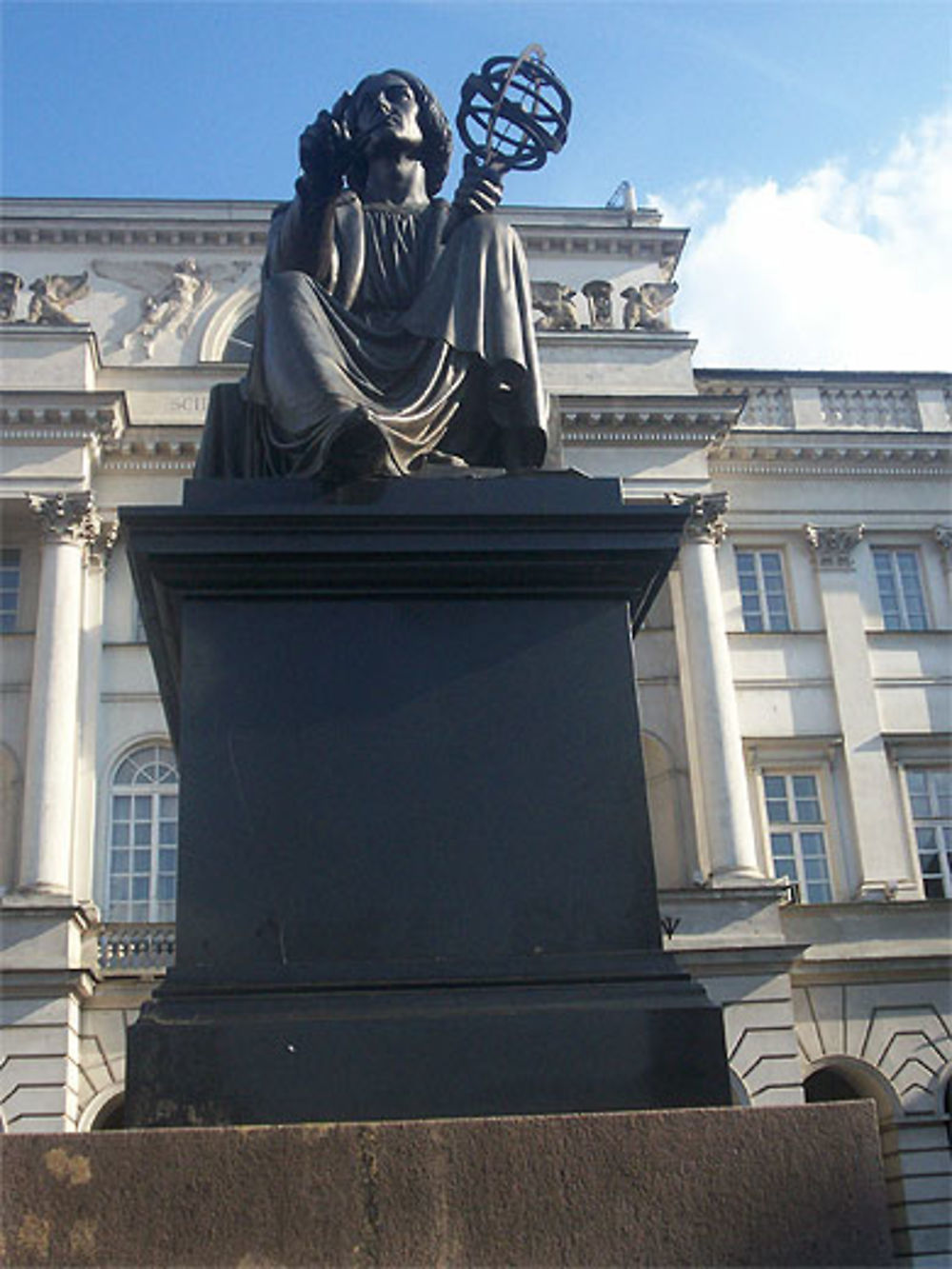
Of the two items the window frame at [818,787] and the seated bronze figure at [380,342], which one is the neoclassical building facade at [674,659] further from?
the seated bronze figure at [380,342]

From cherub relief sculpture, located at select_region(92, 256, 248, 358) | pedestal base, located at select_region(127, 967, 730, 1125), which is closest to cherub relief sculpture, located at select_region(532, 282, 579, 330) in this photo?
cherub relief sculpture, located at select_region(92, 256, 248, 358)

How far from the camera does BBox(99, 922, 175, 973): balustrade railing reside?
24.8m

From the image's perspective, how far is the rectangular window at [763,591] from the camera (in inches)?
1185

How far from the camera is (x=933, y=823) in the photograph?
28.6 meters

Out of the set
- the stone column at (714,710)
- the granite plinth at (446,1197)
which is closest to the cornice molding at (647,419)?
the stone column at (714,710)

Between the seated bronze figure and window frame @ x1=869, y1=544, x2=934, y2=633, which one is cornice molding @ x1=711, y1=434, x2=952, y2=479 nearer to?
window frame @ x1=869, y1=544, x2=934, y2=633

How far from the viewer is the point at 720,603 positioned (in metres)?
29.2

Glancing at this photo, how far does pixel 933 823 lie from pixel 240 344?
52.7 feet

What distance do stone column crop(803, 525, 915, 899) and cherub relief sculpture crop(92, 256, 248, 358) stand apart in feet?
41.5

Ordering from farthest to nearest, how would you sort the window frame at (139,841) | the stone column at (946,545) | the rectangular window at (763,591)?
the stone column at (946,545) → the rectangular window at (763,591) → the window frame at (139,841)

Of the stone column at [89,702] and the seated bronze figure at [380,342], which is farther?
the stone column at [89,702]

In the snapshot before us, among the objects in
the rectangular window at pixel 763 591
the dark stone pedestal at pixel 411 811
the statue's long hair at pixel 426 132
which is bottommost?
the dark stone pedestal at pixel 411 811

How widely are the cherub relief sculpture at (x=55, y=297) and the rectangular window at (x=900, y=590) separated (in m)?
16.2

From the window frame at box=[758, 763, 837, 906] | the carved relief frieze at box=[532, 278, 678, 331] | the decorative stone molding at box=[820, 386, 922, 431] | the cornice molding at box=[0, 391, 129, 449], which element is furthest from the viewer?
the decorative stone molding at box=[820, 386, 922, 431]
